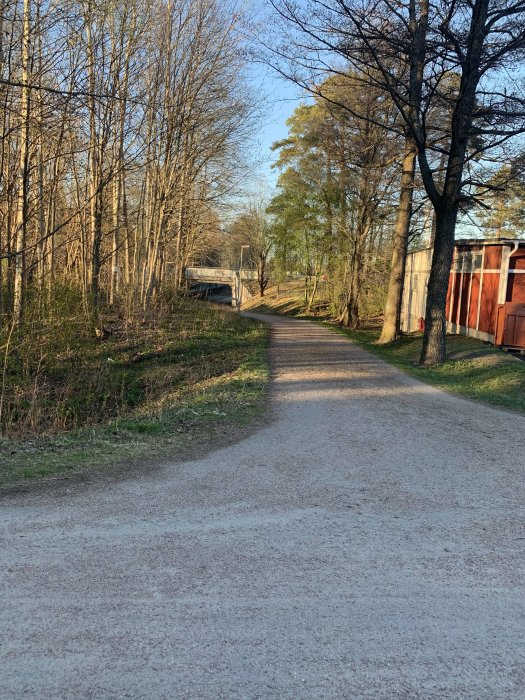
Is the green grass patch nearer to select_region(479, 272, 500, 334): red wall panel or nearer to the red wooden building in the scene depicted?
select_region(479, 272, 500, 334): red wall panel

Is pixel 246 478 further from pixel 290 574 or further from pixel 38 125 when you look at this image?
pixel 38 125

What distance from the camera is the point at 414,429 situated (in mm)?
7598

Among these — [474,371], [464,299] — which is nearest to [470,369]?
[474,371]

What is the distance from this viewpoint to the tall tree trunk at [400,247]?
18.4 meters

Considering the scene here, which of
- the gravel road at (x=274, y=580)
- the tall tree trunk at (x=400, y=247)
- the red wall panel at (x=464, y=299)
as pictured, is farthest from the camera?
the red wall panel at (x=464, y=299)

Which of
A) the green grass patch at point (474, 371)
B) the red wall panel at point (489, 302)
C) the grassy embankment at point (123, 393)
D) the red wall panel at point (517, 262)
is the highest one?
the red wall panel at point (517, 262)

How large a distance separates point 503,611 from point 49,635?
243cm

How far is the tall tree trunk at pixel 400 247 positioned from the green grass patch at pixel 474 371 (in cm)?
201

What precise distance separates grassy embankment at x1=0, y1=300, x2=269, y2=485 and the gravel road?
822mm

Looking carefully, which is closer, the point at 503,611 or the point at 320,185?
the point at 503,611

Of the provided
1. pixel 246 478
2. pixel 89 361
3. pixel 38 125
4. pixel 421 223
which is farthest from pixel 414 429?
pixel 421 223

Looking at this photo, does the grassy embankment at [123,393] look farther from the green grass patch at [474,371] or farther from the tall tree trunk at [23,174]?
the green grass patch at [474,371]

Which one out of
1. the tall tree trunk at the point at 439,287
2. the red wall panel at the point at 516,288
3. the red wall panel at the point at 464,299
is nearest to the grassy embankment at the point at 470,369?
the tall tree trunk at the point at 439,287

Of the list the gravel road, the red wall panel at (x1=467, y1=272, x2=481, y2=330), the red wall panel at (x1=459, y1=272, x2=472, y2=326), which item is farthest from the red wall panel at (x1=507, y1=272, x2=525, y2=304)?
the gravel road
